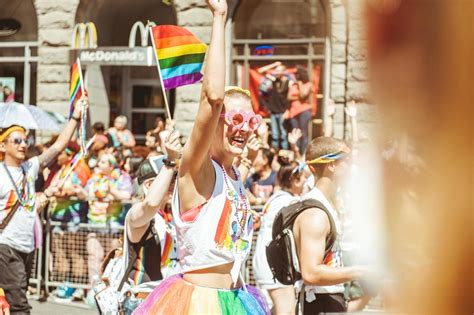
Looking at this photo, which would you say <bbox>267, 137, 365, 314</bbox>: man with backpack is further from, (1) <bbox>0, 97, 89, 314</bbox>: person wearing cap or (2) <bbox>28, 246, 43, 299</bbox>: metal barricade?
(2) <bbox>28, 246, 43, 299</bbox>: metal barricade

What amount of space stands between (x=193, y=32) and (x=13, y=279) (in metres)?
8.51

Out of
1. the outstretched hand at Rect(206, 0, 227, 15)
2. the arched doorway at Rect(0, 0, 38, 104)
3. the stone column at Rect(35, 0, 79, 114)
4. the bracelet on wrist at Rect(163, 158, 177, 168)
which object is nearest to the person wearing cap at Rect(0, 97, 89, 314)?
the bracelet on wrist at Rect(163, 158, 177, 168)

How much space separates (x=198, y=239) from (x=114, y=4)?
1430 centimetres

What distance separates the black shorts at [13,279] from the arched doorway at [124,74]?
8.84m

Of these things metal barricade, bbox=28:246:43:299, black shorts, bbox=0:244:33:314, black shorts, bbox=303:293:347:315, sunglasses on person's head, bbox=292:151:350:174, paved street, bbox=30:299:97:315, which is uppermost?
sunglasses on person's head, bbox=292:151:350:174

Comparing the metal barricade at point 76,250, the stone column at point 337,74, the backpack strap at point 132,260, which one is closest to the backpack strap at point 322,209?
the backpack strap at point 132,260

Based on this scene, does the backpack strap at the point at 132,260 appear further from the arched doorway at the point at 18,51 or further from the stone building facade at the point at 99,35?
the arched doorway at the point at 18,51

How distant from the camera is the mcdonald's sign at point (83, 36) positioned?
16.2 metres

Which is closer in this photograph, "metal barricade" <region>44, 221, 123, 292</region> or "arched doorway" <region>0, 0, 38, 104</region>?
"metal barricade" <region>44, 221, 123, 292</region>

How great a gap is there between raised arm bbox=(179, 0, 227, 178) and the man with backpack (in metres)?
1.40

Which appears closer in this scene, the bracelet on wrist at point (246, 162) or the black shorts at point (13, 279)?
the bracelet on wrist at point (246, 162)

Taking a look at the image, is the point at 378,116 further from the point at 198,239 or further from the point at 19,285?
the point at 19,285

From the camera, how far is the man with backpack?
4796mm

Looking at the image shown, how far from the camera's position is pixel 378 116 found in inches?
33.9
